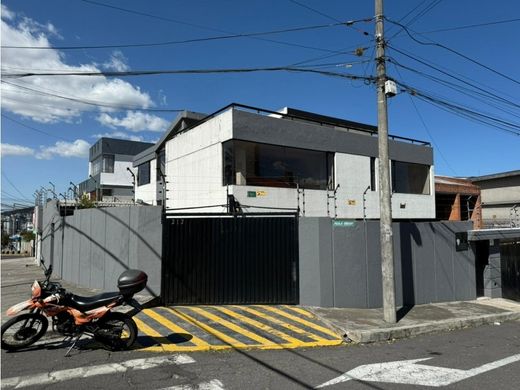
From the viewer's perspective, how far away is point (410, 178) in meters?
22.3

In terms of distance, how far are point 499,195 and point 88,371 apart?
3222 centimetres

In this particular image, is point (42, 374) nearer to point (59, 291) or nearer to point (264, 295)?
point (59, 291)

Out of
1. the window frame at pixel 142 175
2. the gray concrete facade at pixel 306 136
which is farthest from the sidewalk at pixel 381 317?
the window frame at pixel 142 175

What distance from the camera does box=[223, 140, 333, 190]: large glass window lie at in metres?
15.3

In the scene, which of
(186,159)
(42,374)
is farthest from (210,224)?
(186,159)

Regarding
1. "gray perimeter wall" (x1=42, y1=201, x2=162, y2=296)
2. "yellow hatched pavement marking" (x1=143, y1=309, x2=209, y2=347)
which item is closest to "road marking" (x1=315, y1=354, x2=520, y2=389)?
"yellow hatched pavement marking" (x1=143, y1=309, x2=209, y2=347)

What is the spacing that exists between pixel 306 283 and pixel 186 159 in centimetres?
877

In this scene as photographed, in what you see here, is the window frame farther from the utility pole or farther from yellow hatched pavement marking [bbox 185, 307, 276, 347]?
the utility pole

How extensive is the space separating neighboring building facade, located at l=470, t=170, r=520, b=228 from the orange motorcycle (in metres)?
27.5

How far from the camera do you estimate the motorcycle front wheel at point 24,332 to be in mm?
7090

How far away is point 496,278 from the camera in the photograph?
1530 centimetres

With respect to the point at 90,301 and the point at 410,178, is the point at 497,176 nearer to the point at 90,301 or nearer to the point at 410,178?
the point at 410,178

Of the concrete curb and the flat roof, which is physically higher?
the flat roof

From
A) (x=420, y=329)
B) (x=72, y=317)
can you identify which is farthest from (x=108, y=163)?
(x=420, y=329)
